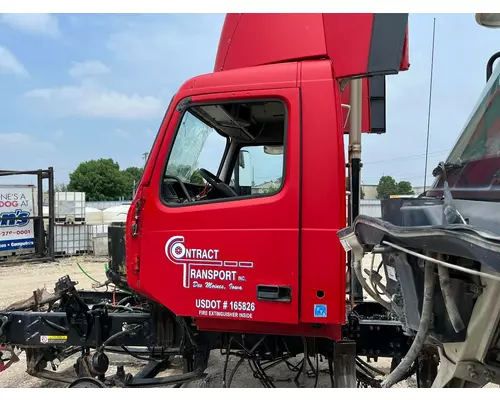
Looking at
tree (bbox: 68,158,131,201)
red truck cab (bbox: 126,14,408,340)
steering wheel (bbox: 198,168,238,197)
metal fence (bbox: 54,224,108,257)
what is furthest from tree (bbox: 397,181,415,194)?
tree (bbox: 68,158,131,201)

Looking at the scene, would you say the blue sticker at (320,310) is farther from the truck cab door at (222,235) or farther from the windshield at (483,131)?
the windshield at (483,131)

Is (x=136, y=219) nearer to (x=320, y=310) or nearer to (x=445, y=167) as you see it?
(x=320, y=310)

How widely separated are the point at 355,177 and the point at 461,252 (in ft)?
5.45

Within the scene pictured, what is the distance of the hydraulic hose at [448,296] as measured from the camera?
1.60 metres

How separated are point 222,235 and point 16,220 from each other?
1169 cm

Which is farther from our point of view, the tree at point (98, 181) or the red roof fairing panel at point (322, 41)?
the tree at point (98, 181)

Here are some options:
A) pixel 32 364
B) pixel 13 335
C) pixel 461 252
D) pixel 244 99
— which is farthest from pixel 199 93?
pixel 32 364

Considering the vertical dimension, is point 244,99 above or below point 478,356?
above

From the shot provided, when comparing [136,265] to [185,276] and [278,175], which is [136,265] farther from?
[278,175]

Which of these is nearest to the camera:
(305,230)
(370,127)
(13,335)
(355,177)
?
(305,230)

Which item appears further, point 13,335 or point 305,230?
point 13,335

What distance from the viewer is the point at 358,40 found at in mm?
2592

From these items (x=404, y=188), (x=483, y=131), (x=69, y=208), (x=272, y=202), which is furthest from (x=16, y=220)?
(x=483, y=131)

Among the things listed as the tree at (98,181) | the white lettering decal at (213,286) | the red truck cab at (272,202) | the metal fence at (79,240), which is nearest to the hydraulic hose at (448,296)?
the red truck cab at (272,202)
